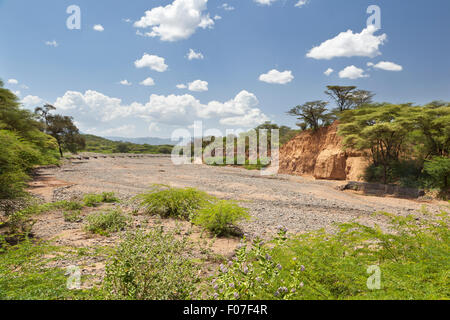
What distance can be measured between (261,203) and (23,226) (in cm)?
795

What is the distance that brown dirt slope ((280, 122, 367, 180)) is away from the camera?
68.7 feet

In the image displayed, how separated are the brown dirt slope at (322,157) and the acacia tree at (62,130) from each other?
106ft

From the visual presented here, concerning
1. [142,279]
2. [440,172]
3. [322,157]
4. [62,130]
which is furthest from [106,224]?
[62,130]

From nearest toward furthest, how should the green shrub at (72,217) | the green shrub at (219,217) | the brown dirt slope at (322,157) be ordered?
the green shrub at (219,217) < the green shrub at (72,217) < the brown dirt slope at (322,157)

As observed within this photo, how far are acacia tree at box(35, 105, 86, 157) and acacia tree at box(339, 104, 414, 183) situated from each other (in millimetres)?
37901

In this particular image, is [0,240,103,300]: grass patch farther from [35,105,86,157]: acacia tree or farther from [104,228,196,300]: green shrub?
[35,105,86,157]: acacia tree

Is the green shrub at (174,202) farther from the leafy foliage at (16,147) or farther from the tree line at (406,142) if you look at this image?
the tree line at (406,142)

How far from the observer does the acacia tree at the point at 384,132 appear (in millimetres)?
15086

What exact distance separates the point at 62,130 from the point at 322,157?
37.2m

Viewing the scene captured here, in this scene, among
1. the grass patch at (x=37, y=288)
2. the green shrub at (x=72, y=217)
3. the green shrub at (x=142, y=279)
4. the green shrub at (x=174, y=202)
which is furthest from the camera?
the green shrub at (x=174, y=202)

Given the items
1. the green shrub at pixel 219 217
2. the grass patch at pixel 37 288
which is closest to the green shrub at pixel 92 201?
the green shrub at pixel 219 217

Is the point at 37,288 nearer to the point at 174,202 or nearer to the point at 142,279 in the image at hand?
the point at 142,279

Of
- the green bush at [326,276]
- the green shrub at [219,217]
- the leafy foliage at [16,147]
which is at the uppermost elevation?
the leafy foliage at [16,147]

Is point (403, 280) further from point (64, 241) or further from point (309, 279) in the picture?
point (64, 241)
